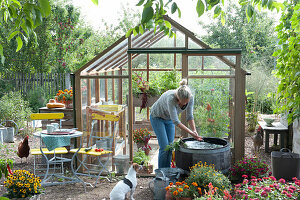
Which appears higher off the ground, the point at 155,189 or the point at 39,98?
the point at 39,98

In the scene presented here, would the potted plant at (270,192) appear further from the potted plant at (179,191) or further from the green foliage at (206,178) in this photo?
the potted plant at (179,191)

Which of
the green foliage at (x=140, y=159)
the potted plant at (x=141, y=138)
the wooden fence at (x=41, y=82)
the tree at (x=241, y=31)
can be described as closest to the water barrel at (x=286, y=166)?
the green foliage at (x=140, y=159)

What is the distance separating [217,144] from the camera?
525 cm

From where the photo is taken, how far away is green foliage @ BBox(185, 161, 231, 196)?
4387 millimetres

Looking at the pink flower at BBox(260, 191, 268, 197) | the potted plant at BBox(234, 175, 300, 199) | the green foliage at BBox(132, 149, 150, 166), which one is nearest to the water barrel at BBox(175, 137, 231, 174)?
the potted plant at BBox(234, 175, 300, 199)

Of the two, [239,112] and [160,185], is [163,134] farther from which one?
[239,112]

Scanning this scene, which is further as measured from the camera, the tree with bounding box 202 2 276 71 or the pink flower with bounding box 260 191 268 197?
the tree with bounding box 202 2 276 71

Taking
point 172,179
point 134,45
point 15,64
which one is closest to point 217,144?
point 172,179

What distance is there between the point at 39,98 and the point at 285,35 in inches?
382

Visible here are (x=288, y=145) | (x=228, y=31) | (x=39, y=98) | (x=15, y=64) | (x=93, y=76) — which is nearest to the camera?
(x=93, y=76)

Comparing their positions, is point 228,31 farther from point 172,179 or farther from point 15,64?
point 172,179

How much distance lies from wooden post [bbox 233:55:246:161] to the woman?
0.97 m

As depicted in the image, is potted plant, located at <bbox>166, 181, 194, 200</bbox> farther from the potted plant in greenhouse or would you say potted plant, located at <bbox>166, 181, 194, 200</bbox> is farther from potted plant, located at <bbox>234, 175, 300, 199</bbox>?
the potted plant in greenhouse

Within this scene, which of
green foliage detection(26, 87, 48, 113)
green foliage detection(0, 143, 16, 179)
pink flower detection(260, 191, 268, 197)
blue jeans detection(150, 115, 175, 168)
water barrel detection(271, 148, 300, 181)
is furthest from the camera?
green foliage detection(26, 87, 48, 113)
